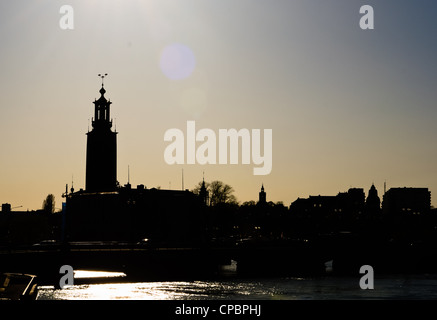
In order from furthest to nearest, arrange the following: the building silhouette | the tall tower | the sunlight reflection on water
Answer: the tall tower → the building silhouette → the sunlight reflection on water

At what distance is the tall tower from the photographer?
17925 cm

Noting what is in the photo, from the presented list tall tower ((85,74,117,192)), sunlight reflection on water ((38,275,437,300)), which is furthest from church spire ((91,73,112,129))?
sunlight reflection on water ((38,275,437,300))

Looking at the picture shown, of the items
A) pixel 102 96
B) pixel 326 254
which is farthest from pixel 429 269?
pixel 102 96

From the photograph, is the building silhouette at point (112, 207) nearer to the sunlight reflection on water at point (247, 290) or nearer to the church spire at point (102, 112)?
the church spire at point (102, 112)

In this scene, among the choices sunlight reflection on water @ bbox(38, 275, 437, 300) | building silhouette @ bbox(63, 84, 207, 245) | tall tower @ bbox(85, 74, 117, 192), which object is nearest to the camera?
sunlight reflection on water @ bbox(38, 275, 437, 300)

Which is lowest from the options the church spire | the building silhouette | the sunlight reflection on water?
the sunlight reflection on water

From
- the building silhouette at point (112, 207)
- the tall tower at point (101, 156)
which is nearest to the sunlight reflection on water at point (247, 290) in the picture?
the building silhouette at point (112, 207)

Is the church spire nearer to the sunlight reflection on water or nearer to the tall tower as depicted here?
the tall tower

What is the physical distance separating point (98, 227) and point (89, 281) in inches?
3277

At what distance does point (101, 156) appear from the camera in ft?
587

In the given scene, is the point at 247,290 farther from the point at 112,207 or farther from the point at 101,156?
the point at 101,156

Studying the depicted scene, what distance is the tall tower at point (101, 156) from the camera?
179 meters
